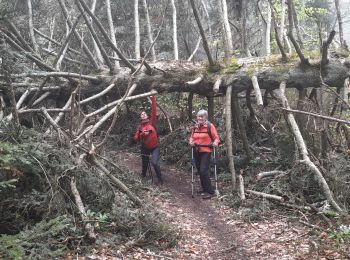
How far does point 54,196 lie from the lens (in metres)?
5.82

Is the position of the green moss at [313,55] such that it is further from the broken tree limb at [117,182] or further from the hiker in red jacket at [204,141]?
the broken tree limb at [117,182]

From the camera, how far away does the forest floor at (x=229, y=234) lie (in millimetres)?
5898

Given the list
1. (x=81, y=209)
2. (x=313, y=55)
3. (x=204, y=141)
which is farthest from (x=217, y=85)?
(x=81, y=209)

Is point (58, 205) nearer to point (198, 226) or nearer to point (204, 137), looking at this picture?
point (198, 226)

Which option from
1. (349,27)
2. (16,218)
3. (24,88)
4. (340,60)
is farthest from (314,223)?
(349,27)

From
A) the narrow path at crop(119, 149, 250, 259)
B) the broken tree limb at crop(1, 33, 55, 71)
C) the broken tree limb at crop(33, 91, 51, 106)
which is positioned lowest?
the narrow path at crop(119, 149, 250, 259)

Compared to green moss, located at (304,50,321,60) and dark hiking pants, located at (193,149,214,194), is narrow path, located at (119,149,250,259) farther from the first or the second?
green moss, located at (304,50,321,60)

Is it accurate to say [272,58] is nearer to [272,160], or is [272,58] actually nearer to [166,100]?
[272,160]

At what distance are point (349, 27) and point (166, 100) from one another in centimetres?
4257

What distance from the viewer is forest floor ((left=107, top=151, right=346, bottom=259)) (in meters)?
5.90

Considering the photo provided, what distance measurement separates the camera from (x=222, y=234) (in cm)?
704

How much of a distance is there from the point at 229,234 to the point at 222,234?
0.13 metres

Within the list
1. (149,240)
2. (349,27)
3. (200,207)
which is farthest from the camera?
(349,27)

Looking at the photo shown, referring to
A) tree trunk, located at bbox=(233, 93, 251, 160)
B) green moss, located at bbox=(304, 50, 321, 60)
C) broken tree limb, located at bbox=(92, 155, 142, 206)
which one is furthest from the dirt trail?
green moss, located at bbox=(304, 50, 321, 60)
